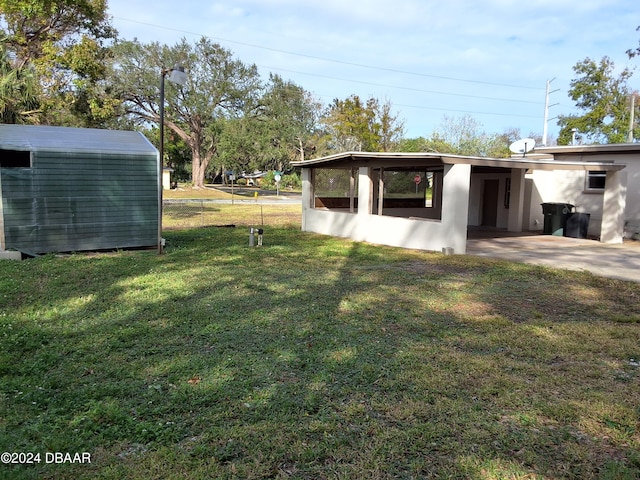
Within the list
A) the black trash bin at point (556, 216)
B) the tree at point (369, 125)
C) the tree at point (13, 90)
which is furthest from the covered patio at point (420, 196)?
the tree at point (369, 125)

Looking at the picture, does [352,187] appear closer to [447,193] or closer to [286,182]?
[447,193]

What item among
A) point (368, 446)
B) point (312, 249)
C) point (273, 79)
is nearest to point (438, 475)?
point (368, 446)

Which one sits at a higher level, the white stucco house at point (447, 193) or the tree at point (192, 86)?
the tree at point (192, 86)

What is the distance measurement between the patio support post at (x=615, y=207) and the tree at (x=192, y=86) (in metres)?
33.3

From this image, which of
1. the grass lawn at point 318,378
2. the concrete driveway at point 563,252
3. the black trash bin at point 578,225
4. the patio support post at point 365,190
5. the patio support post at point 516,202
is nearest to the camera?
the grass lawn at point 318,378

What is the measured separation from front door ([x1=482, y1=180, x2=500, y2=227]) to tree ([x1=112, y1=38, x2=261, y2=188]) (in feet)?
94.9

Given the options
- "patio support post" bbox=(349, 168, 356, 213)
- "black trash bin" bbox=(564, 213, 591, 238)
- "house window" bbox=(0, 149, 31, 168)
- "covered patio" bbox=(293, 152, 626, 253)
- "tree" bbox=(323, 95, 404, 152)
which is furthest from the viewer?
"tree" bbox=(323, 95, 404, 152)

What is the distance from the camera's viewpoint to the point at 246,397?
11.5 feet

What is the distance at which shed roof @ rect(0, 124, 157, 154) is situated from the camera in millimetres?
9453

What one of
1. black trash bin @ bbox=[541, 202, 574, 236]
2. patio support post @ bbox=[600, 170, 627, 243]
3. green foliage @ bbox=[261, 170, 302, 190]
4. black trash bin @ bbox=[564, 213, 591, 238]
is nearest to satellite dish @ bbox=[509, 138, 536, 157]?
black trash bin @ bbox=[541, 202, 574, 236]

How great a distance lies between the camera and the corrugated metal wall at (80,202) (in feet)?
30.8

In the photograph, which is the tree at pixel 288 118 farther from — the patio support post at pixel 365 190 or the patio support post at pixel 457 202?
the patio support post at pixel 457 202

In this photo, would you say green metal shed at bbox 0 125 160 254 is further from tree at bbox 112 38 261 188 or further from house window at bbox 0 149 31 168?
tree at bbox 112 38 261 188

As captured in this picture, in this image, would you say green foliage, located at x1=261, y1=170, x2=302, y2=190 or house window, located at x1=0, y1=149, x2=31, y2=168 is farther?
green foliage, located at x1=261, y1=170, x2=302, y2=190
